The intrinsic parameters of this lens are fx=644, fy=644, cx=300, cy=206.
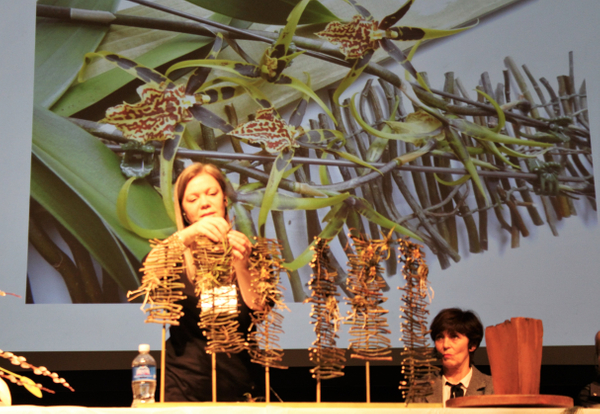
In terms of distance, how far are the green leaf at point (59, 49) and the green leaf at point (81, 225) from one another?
10.6 inches

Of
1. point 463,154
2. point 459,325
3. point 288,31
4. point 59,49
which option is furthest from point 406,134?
point 59,49

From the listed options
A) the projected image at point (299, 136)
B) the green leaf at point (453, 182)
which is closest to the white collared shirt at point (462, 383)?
the projected image at point (299, 136)

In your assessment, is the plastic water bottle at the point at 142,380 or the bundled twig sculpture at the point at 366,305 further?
the plastic water bottle at the point at 142,380

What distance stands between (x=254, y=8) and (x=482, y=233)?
1183 mm

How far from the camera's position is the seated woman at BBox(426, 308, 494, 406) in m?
1.63

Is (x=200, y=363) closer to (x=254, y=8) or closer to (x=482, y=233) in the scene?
A: (x=482, y=233)

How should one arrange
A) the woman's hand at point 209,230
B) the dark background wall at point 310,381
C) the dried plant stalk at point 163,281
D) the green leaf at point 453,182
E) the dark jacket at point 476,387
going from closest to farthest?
the dried plant stalk at point 163,281, the woman's hand at point 209,230, the dark jacket at point 476,387, the dark background wall at point 310,381, the green leaf at point 453,182

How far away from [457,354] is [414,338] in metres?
0.65

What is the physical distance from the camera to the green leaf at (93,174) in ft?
7.39

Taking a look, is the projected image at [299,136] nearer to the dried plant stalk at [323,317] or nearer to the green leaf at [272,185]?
the green leaf at [272,185]

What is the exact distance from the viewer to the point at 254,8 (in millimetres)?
2406

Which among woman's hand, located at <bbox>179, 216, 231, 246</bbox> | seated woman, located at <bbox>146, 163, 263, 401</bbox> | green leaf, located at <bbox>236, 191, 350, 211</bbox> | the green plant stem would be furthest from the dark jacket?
the green plant stem

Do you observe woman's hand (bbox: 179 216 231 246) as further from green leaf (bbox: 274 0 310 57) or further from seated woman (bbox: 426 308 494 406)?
green leaf (bbox: 274 0 310 57)

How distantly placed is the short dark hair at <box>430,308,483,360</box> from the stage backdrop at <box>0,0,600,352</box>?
0.50m
